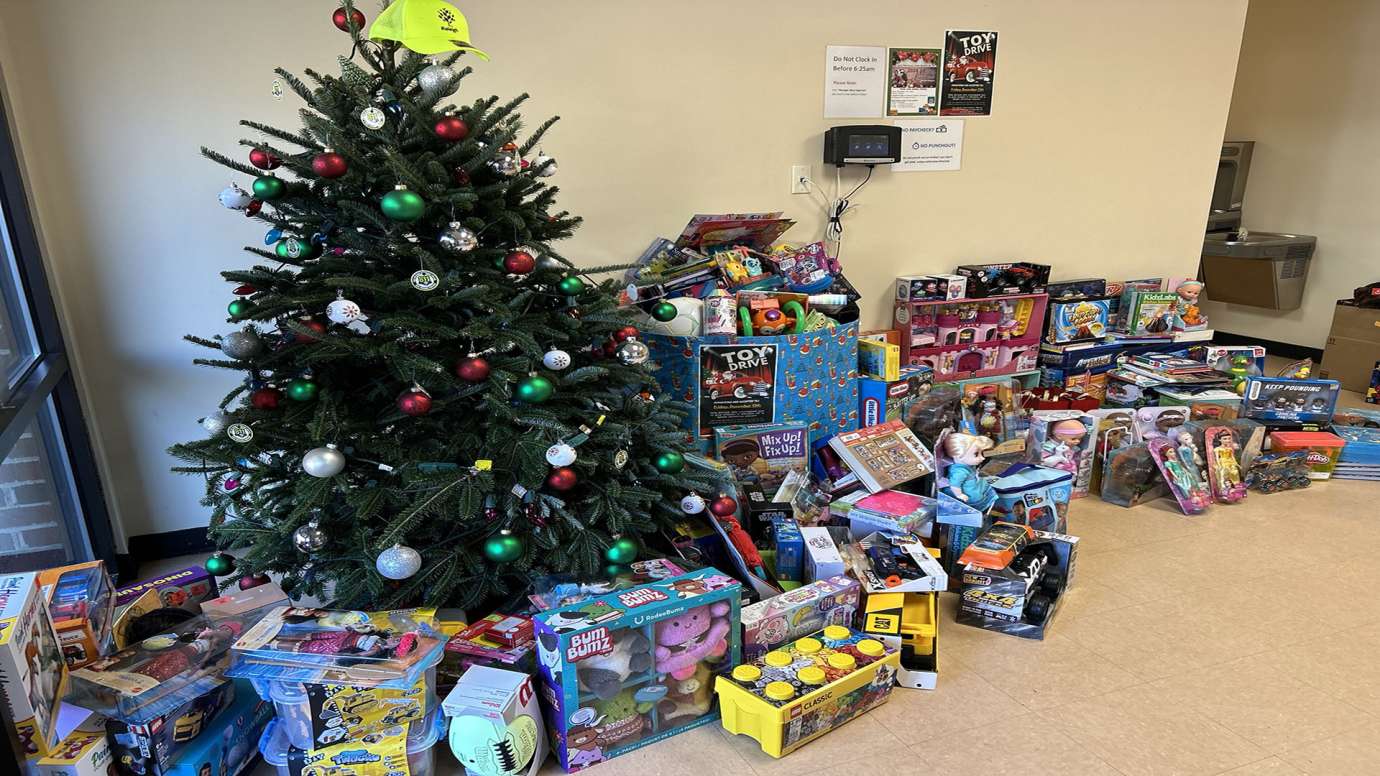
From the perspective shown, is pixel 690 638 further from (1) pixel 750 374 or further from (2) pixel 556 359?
(1) pixel 750 374

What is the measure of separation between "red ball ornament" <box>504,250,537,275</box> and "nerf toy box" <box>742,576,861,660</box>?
1.02 metres

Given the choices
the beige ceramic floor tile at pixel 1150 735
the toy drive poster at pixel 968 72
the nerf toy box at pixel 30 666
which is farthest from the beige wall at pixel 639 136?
the beige ceramic floor tile at pixel 1150 735

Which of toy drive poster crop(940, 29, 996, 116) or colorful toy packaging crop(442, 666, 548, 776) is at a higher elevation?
toy drive poster crop(940, 29, 996, 116)

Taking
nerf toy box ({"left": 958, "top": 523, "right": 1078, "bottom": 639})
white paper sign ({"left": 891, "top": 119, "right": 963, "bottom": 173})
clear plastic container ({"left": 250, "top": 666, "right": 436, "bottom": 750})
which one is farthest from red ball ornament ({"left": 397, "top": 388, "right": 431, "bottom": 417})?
white paper sign ({"left": 891, "top": 119, "right": 963, "bottom": 173})

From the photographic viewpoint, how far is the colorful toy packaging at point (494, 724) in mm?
1673

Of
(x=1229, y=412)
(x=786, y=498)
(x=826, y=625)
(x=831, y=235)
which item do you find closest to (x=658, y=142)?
(x=831, y=235)

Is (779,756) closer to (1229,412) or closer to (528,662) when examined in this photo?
(528,662)

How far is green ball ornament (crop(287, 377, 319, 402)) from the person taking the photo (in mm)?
1918

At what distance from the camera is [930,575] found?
219 centimetres

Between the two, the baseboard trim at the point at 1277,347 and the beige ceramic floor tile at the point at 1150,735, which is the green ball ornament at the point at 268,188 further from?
the baseboard trim at the point at 1277,347

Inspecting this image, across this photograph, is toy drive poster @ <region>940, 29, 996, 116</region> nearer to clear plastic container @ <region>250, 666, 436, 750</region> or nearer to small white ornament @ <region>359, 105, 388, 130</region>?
small white ornament @ <region>359, 105, 388, 130</region>

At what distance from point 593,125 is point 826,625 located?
1918 millimetres

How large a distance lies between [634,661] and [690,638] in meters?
0.15

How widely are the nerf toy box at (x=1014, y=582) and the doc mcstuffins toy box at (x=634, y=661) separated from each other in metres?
0.81
